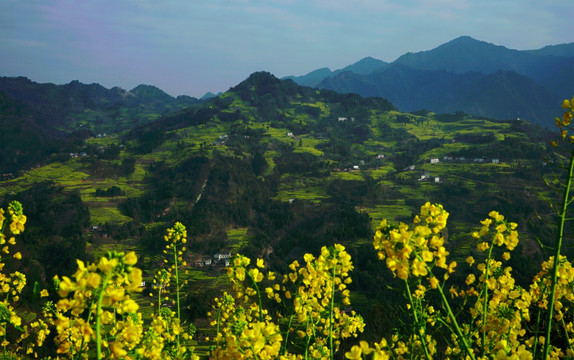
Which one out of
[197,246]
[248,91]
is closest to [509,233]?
[197,246]

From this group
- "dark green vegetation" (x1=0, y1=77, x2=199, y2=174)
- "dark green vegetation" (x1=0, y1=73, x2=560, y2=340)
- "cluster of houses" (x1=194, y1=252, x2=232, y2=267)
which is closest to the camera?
"dark green vegetation" (x1=0, y1=73, x2=560, y2=340)

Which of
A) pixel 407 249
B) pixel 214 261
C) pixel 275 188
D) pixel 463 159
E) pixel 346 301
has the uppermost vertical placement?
pixel 407 249

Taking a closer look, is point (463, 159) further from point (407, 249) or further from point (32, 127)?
point (32, 127)

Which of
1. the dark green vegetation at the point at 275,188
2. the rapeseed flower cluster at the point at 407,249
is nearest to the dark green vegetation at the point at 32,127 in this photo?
the dark green vegetation at the point at 275,188

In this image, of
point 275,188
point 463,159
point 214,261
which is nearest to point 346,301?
point 214,261

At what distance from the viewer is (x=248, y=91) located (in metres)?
182

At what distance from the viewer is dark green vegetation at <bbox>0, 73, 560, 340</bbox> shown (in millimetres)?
65250

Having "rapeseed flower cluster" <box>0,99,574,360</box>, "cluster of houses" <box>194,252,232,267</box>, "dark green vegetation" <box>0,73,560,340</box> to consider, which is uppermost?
"rapeseed flower cluster" <box>0,99,574,360</box>

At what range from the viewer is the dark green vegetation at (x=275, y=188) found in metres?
65.2

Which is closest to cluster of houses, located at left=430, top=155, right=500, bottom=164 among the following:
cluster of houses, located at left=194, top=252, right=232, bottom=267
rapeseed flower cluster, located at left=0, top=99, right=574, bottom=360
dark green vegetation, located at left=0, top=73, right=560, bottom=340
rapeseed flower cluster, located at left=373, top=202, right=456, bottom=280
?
dark green vegetation, located at left=0, top=73, right=560, bottom=340

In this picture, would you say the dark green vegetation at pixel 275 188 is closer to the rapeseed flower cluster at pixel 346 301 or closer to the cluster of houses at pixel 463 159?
the cluster of houses at pixel 463 159

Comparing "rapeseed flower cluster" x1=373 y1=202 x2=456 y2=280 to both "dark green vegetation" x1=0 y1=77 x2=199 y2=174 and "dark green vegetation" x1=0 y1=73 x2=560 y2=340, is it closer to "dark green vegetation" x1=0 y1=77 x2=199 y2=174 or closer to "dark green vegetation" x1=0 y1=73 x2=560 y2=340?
"dark green vegetation" x1=0 y1=73 x2=560 y2=340

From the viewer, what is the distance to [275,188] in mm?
107062

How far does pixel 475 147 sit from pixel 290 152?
54.9 m
